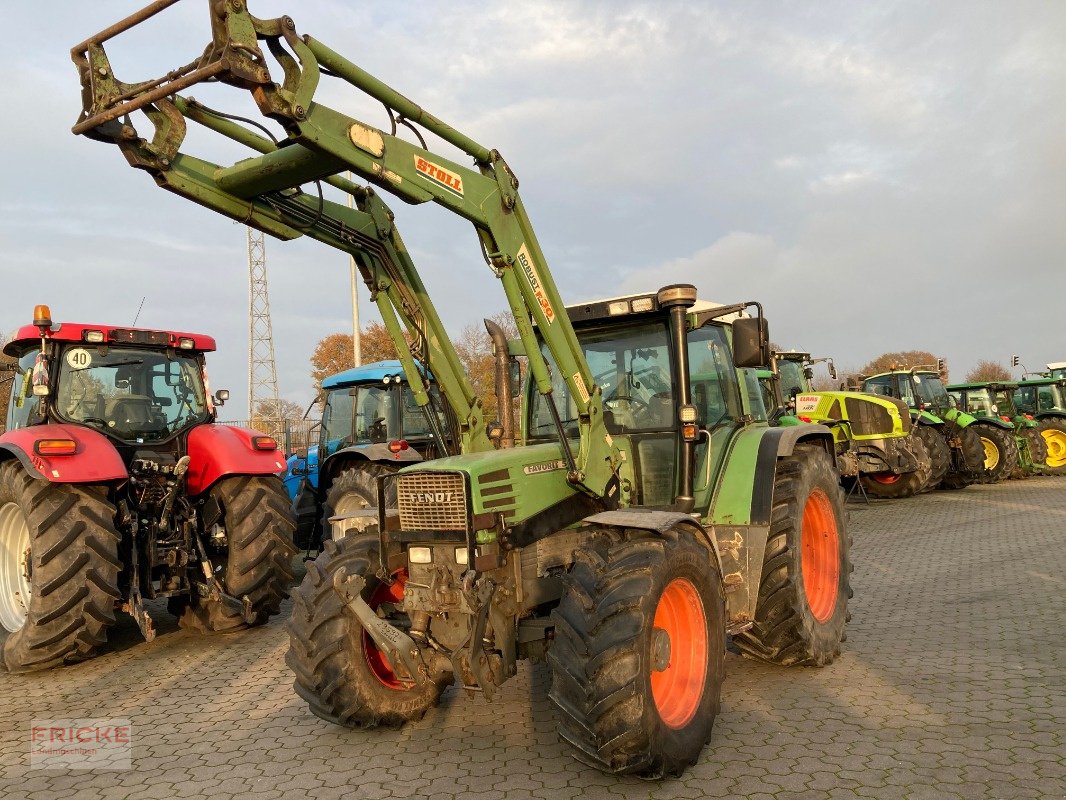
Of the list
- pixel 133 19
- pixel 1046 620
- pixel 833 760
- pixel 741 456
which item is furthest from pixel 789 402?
pixel 133 19

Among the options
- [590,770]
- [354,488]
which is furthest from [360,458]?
[590,770]

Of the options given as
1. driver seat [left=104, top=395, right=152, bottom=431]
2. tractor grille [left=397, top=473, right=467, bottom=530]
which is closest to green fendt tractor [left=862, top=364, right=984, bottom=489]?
driver seat [left=104, top=395, right=152, bottom=431]

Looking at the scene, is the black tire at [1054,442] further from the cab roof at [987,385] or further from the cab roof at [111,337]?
the cab roof at [111,337]

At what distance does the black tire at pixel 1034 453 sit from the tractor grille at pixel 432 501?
56.1 feet

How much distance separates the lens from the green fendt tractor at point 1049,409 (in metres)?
17.6

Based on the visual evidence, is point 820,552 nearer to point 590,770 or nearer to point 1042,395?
point 590,770

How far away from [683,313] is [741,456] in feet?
3.25

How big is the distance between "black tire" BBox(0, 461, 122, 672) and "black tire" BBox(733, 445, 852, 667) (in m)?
4.31

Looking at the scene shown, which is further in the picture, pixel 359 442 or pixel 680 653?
pixel 359 442

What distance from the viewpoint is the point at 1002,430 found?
16250 millimetres

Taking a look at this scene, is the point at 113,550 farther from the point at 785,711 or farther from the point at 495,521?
the point at 785,711

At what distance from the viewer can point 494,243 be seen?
4.05 m

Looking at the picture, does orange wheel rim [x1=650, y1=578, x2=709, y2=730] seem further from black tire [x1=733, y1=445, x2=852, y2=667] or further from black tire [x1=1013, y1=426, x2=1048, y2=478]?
black tire [x1=1013, y1=426, x2=1048, y2=478]

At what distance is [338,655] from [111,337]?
400 centimetres
